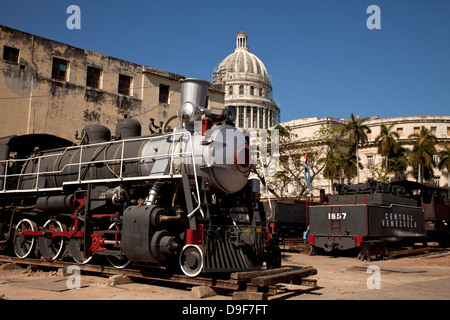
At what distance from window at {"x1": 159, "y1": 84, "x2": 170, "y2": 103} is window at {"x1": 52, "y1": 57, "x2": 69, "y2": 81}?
5942 millimetres

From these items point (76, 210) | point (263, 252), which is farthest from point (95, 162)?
point (263, 252)

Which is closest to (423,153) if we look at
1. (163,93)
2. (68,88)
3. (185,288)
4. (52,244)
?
(163,93)

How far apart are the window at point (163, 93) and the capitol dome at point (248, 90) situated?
71431 mm

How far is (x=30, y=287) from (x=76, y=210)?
262 centimetres

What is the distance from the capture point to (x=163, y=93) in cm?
2672

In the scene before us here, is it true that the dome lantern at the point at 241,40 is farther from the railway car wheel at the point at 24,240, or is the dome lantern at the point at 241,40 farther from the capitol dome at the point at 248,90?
the railway car wheel at the point at 24,240

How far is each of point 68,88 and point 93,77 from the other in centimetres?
182

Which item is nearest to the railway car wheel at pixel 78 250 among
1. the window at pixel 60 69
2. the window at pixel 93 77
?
the window at pixel 60 69

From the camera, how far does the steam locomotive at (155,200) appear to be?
8.84 metres

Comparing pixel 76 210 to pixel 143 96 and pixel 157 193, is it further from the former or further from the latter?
pixel 143 96

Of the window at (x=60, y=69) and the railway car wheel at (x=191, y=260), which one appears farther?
the window at (x=60, y=69)

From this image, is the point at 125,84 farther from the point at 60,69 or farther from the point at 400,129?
the point at 400,129

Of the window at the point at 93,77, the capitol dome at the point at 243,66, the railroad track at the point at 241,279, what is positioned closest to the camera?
the railroad track at the point at 241,279

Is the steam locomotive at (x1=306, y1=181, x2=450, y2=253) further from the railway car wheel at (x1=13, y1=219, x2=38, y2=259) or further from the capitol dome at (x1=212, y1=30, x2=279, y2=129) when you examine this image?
the capitol dome at (x1=212, y1=30, x2=279, y2=129)
